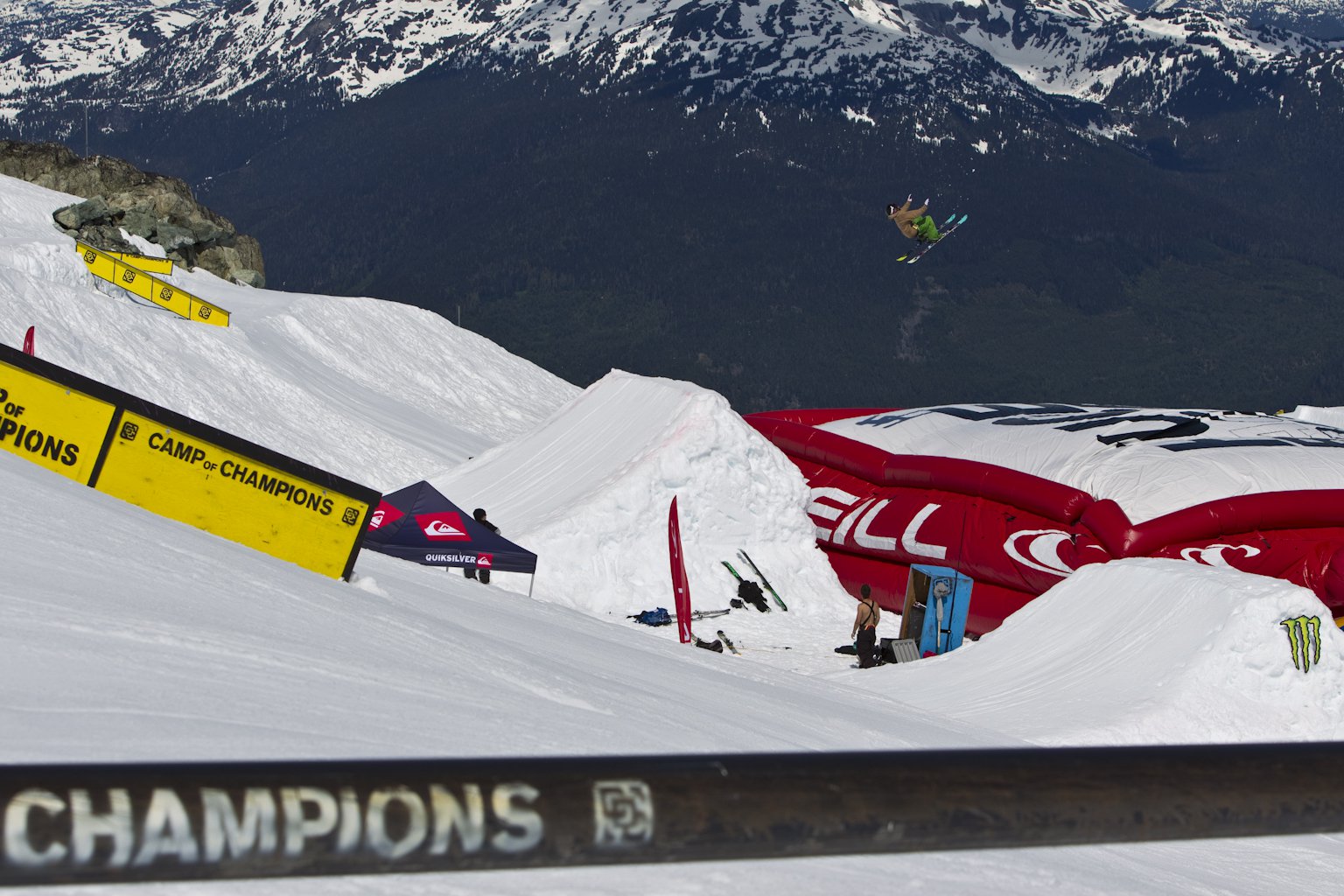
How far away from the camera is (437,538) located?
14906mm

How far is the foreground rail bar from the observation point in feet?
4.47

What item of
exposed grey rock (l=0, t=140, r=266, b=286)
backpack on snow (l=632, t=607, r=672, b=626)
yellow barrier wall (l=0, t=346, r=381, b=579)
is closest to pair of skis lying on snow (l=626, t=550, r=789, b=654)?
backpack on snow (l=632, t=607, r=672, b=626)

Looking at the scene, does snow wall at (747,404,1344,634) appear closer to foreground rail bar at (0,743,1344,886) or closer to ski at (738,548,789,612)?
ski at (738,548,789,612)

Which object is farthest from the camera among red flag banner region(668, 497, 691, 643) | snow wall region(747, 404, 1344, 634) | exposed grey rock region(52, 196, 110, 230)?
exposed grey rock region(52, 196, 110, 230)

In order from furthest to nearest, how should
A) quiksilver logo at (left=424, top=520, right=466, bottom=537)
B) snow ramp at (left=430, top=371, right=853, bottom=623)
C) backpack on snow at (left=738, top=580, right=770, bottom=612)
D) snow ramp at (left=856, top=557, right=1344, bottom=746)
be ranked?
backpack on snow at (left=738, top=580, right=770, bottom=612) < snow ramp at (left=430, top=371, right=853, bottom=623) < quiksilver logo at (left=424, top=520, right=466, bottom=537) < snow ramp at (left=856, top=557, right=1344, bottom=746)

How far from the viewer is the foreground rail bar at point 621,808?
1363 mm

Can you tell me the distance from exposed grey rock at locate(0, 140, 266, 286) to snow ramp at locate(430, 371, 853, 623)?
25495 mm

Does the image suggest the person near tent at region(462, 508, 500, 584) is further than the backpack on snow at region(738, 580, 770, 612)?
No

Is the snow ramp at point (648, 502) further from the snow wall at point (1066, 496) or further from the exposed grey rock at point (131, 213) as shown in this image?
the exposed grey rock at point (131, 213)

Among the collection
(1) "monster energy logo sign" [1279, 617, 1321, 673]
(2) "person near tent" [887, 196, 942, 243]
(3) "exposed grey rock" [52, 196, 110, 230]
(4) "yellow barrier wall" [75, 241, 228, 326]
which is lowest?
(1) "monster energy logo sign" [1279, 617, 1321, 673]

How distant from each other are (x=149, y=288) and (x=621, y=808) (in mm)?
36197

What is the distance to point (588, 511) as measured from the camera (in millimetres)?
18953

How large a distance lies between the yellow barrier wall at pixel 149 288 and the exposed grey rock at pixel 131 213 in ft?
23.8

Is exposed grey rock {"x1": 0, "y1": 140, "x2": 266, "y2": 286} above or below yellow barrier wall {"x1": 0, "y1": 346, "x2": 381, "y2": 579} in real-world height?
above
